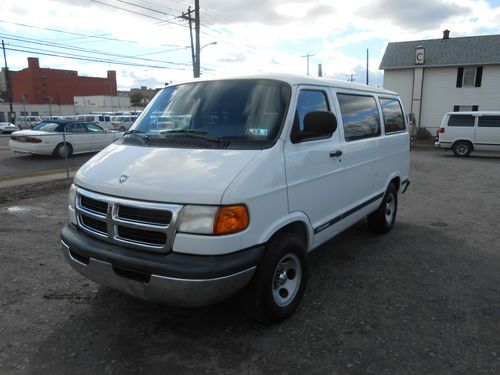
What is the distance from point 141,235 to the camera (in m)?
2.89

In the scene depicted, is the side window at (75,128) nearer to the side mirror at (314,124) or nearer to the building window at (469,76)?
the side mirror at (314,124)

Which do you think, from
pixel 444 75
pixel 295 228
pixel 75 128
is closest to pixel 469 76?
pixel 444 75

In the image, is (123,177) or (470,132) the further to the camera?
(470,132)

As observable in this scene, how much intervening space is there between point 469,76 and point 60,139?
26.2 m

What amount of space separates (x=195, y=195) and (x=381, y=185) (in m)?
3.44

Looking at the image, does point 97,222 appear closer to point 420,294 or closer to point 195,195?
point 195,195

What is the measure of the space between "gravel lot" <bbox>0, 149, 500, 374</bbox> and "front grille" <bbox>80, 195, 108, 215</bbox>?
1014mm

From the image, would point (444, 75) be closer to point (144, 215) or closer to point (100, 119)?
point (100, 119)

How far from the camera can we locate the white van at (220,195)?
9.00 feet

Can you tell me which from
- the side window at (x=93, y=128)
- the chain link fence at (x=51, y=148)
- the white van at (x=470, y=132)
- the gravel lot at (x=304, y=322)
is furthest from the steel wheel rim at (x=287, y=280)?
the white van at (x=470, y=132)

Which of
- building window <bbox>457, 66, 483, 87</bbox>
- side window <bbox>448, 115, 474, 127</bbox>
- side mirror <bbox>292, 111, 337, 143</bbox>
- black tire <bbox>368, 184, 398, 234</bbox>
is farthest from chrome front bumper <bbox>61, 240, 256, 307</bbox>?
building window <bbox>457, 66, 483, 87</bbox>

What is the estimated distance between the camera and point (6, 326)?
3.38m

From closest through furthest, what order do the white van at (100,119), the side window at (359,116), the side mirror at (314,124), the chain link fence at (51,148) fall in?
the side mirror at (314,124) → the side window at (359,116) → the chain link fence at (51,148) → the white van at (100,119)

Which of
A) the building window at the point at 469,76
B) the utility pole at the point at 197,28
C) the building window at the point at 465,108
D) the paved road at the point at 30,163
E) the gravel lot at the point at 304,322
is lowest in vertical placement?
the paved road at the point at 30,163
